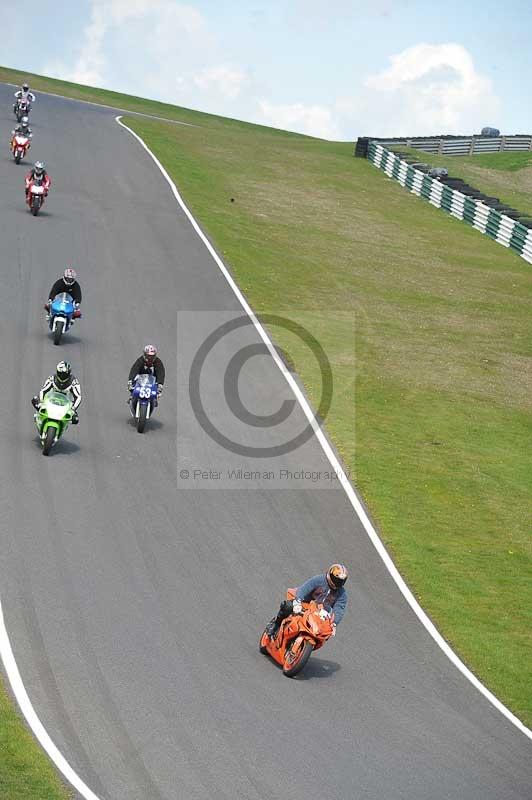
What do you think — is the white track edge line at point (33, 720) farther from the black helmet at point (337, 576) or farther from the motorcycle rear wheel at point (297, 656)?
the black helmet at point (337, 576)

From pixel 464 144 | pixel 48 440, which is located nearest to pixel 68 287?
pixel 48 440

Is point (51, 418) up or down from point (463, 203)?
down

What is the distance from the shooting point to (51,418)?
72.9 ft

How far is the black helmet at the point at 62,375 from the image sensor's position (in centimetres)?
2291

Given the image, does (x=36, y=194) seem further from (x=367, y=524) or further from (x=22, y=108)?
(x=367, y=524)

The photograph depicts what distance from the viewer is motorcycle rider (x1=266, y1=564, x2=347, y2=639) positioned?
16.0 m

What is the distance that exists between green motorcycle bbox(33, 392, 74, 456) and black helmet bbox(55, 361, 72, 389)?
53cm

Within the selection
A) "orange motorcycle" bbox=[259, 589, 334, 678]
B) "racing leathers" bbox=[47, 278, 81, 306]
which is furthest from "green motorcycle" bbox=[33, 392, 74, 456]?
"orange motorcycle" bbox=[259, 589, 334, 678]

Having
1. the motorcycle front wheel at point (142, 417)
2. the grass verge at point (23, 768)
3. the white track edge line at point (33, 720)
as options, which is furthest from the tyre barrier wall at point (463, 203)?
the grass verge at point (23, 768)

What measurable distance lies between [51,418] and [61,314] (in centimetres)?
734

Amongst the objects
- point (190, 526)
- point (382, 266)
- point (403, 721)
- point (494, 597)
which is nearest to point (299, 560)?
point (190, 526)

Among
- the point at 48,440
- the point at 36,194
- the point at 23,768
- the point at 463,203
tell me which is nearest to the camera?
the point at 23,768

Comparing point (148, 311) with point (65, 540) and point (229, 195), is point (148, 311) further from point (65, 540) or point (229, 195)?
point (229, 195)

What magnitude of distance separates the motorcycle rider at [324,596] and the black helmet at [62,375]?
825cm
